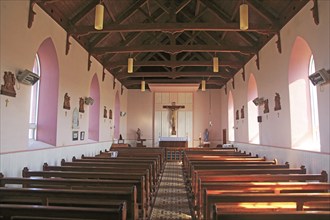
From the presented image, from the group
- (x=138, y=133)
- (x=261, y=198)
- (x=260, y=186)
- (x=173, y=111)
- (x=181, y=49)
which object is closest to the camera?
(x=261, y=198)

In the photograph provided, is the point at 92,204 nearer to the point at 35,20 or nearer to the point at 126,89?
the point at 35,20

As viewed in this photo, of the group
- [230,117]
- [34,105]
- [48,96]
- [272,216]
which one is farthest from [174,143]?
[272,216]

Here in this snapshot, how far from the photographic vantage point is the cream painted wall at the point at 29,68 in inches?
194

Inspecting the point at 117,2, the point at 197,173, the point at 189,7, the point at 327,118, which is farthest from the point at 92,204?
the point at 189,7

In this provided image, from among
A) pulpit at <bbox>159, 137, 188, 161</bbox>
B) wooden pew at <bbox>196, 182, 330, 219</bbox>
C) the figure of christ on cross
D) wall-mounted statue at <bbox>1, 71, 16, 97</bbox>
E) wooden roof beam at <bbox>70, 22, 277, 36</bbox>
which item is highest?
wooden roof beam at <bbox>70, 22, 277, 36</bbox>

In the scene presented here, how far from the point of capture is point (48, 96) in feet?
23.4

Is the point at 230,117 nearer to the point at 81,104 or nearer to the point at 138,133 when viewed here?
the point at 138,133

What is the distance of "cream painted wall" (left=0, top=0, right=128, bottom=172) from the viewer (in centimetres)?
492

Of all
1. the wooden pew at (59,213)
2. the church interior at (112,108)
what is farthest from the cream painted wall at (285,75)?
the wooden pew at (59,213)

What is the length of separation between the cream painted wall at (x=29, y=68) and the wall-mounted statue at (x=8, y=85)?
0.28ft

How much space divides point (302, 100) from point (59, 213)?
6316 mm

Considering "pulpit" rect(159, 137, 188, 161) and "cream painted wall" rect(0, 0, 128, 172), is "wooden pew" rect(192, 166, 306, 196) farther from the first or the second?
"pulpit" rect(159, 137, 188, 161)

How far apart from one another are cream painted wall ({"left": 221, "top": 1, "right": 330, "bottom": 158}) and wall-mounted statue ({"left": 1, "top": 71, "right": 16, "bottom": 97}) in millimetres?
5695

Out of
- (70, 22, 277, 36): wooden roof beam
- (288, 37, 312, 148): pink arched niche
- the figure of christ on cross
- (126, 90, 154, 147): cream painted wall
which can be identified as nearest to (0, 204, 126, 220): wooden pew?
(288, 37, 312, 148): pink arched niche
